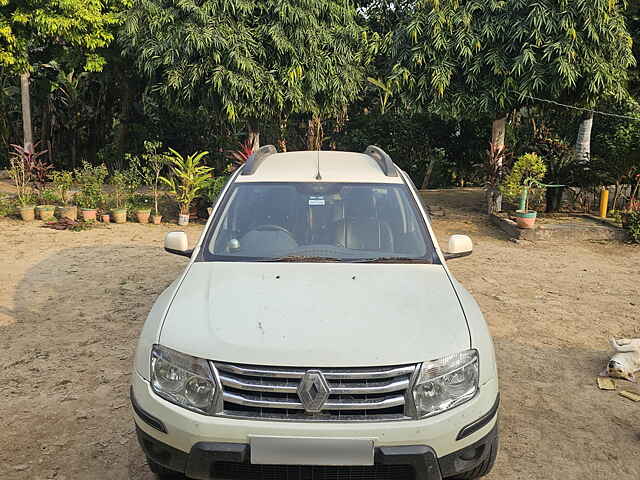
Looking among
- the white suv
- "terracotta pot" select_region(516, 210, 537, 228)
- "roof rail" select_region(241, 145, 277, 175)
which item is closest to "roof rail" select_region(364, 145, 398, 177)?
"roof rail" select_region(241, 145, 277, 175)

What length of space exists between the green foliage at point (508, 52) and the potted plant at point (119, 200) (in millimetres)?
6083

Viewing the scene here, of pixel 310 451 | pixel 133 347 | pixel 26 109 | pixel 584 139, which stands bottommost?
pixel 133 347

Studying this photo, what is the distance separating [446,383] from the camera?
2506 millimetres

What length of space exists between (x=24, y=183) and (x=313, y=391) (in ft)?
38.9

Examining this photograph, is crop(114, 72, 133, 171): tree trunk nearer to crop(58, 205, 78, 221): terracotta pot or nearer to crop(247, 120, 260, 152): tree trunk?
crop(247, 120, 260, 152): tree trunk

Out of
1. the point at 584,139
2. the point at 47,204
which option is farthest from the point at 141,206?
the point at 584,139

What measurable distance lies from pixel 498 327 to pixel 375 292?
3223 mm

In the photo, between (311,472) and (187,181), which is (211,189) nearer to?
(187,181)

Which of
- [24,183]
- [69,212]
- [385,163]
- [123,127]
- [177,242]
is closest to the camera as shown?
[177,242]

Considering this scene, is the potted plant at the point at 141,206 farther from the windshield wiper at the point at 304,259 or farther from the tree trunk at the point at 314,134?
the windshield wiper at the point at 304,259

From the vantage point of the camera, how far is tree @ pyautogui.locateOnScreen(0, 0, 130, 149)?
1246cm

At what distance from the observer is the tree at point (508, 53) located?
35.8 feet

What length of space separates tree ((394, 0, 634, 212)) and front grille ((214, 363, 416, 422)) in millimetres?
9998

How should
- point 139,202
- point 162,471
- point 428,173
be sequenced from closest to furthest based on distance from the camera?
point 162,471, point 139,202, point 428,173
